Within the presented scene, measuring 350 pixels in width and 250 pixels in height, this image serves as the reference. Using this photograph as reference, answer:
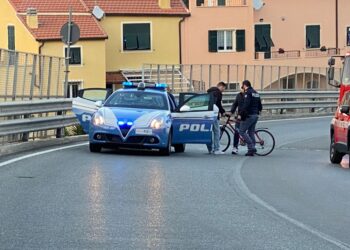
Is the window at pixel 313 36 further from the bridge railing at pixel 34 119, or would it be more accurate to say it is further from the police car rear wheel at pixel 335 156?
the police car rear wheel at pixel 335 156

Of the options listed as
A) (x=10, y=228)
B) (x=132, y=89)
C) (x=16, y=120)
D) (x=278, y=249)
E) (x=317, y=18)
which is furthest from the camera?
(x=317, y=18)

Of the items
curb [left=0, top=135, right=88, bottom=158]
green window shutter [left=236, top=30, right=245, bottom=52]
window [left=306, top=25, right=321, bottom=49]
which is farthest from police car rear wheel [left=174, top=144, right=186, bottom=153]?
window [left=306, top=25, right=321, bottom=49]

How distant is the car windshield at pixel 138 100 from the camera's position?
695 inches

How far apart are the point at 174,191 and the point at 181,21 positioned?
37732mm

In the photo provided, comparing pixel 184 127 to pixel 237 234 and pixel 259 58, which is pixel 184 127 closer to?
pixel 237 234

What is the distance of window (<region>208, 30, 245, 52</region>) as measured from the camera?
49.1 meters

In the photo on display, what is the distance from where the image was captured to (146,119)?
1670cm

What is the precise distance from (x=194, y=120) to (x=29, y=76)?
4.42m

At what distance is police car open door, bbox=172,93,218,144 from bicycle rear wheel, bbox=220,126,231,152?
1.48m

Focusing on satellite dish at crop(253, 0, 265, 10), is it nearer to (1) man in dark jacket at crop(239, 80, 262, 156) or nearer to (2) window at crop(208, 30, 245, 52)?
(2) window at crop(208, 30, 245, 52)

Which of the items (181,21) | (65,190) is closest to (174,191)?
(65,190)

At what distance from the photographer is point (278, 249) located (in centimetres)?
790

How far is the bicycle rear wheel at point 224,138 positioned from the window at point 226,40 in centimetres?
2896

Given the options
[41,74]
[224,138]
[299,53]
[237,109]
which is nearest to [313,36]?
[299,53]
